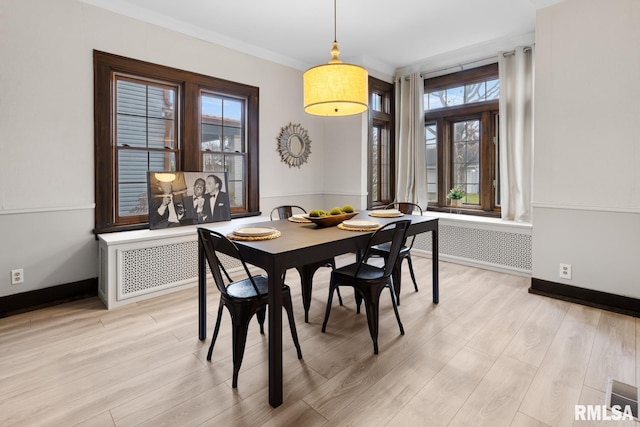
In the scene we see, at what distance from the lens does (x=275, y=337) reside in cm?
175

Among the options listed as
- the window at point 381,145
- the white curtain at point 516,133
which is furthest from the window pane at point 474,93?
the window at point 381,145

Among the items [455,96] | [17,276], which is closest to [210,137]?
[17,276]

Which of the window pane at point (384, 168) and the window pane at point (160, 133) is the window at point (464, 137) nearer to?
the window pane at point (384, 168)

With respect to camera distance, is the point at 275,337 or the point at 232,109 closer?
the point at 275,337

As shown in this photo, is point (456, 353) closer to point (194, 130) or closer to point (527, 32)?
point (194, 130)

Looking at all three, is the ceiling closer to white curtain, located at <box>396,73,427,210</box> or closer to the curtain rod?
the curtain rod

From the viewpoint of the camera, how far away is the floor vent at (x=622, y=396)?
175cm

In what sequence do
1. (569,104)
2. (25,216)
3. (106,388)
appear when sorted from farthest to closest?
(569,104) < (25,216) < (106,388)

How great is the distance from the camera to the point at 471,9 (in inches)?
134

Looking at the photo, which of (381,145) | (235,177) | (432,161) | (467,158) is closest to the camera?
(235,177)

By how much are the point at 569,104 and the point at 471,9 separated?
1.34m

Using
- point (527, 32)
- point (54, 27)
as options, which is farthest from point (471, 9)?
point (54, 27)

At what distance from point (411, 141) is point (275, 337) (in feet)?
13.1

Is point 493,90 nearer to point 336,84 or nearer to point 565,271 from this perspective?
point 565,271
